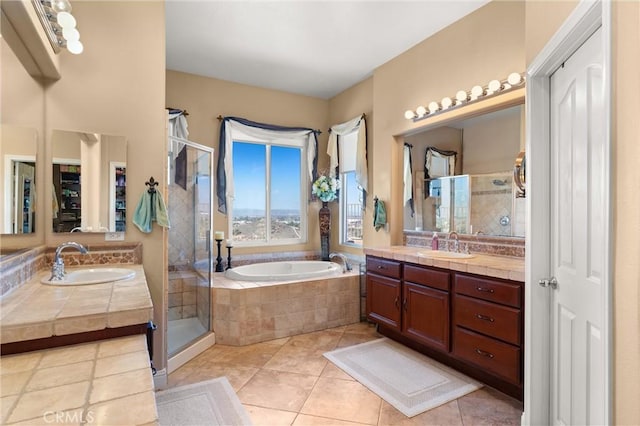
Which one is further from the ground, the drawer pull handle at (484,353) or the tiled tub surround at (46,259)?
the tiled tub surround at (46,259)

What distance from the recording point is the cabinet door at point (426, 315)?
2662mm

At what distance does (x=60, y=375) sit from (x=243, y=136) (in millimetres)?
3852

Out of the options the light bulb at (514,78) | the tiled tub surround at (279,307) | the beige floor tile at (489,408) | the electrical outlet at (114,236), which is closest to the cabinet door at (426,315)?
the beige floor tile at (489,408)

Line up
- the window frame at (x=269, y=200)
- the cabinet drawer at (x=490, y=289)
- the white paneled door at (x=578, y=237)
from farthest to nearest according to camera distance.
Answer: the window frame at (x=269, y=200) < the cabinet drawer at (x=490, y=289) < the white paneled door at (x=578, y=237)

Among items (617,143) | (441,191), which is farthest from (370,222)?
(617,143)

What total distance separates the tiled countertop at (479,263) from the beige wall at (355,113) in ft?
3.58

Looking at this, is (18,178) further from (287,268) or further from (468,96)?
(468,96)

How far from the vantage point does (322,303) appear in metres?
3.58

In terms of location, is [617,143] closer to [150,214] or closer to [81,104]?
[150,214]

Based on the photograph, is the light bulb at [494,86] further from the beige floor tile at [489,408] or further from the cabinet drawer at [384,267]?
the beige floor tile at [489,408]

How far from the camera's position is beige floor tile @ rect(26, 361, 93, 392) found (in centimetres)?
91

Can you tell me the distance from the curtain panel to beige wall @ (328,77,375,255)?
292 mm

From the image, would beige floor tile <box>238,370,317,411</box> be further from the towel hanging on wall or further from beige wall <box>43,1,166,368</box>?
the towel hanging on wall

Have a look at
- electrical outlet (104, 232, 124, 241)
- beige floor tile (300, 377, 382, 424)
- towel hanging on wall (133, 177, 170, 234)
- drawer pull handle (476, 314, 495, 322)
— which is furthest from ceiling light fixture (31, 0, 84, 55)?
drawer pull handle (476, 314, 495, 322)
